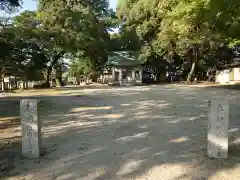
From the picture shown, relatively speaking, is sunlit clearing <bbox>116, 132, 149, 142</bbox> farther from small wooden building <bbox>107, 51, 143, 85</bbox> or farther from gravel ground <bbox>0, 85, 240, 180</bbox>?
small wooden building <bbox>107, 51, 143, 85</bbox>

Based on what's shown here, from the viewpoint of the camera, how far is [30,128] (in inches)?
222

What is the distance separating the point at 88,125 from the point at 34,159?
2.78 meters

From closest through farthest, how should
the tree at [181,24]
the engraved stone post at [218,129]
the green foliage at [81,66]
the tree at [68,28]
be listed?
the engraved stone post at [218,129], the tree at [181,24], the tree at [68,28], the green foliage at [81,66]

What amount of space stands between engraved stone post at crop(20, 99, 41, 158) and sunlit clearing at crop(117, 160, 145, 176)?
164cm

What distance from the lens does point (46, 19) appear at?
2914cm

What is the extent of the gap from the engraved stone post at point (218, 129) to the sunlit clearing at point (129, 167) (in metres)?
1.25

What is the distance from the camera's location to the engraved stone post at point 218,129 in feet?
17.4

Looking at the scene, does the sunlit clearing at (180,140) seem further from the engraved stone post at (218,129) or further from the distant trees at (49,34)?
the distant trees at (49,34)

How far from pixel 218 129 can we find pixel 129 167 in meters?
1.69

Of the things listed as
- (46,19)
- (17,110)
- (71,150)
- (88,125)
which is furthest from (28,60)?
(71,150)

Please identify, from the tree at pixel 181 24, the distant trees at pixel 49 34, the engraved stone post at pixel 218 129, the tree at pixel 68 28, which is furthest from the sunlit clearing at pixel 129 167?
the tree at pixel 68 28

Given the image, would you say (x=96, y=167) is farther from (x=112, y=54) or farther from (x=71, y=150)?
(x=112, y=54)

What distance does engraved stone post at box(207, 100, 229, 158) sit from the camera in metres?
5.30

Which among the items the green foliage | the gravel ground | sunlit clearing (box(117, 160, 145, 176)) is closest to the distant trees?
the green foliage
